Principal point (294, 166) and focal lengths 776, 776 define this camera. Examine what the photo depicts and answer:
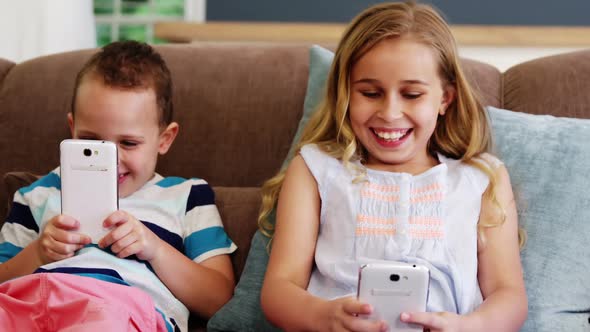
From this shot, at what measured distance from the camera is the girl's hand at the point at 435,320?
116 centimetres

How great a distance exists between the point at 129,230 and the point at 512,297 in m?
0.68

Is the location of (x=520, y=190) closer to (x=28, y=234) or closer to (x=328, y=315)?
(x=328, y=315)

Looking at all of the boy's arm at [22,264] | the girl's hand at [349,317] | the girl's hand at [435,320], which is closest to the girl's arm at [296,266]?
the girl's hand at [349,317]

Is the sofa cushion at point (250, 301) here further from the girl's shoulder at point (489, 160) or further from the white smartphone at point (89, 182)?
the girl's shoulder at point (489, 160)

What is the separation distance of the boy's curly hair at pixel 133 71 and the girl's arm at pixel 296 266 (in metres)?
0.31

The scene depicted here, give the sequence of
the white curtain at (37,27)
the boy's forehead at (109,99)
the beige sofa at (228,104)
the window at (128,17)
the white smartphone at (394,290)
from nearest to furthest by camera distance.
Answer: the white smartphone at (394,290) < the boy's forehead at (109,99) < the beige sofa at (228,104) < the white curtain at (37,27) < the window at (128,17)

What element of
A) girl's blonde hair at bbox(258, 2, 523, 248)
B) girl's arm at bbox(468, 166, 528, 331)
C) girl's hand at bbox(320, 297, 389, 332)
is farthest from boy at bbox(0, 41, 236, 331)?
girl's arm at bbox(468, 166, 528, 331)

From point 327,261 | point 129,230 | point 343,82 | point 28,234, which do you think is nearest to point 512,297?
point 327,261

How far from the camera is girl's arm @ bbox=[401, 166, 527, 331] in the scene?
129 centimetres

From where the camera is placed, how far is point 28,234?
5.09 ft

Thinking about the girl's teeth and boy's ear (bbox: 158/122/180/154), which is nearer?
the girl's teeth

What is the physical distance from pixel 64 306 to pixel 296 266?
0.41m

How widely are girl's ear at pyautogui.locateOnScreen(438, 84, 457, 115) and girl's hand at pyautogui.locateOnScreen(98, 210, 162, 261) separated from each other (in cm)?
61

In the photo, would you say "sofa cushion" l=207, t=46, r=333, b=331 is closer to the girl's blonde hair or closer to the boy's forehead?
the girl's blonde hair
